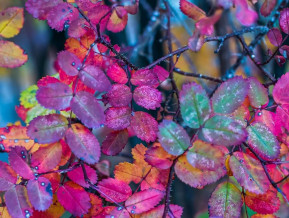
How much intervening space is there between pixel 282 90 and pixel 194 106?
0.21 m

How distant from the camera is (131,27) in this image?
151 centimetres

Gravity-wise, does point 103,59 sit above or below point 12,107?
above

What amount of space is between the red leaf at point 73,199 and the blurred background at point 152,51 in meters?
0.61

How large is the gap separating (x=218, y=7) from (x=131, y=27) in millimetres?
1156

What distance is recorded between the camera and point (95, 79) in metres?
0.47

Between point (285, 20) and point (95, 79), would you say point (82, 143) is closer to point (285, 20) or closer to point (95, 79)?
point (95, 79)

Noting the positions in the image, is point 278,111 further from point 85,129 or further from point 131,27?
point 131,27

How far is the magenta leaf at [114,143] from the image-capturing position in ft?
1.88

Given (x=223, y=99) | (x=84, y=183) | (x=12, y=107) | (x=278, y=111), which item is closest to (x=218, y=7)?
(x=223, y=99)

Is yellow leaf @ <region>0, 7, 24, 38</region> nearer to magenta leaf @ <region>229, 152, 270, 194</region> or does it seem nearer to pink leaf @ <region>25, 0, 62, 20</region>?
pink leaf @ <region>25, 0, 62, 20</region>

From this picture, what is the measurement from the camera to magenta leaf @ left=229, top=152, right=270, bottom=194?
0.49 meters

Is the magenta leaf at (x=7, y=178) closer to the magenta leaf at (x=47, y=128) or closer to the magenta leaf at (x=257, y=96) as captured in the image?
the magenta leaf at (x=47, y=128)

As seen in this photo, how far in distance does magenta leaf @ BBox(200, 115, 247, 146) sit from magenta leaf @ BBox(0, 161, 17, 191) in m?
0.32

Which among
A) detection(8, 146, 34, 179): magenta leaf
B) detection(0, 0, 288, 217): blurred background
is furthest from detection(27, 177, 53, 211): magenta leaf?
detection(0, 0, 288, 217): blurred background
